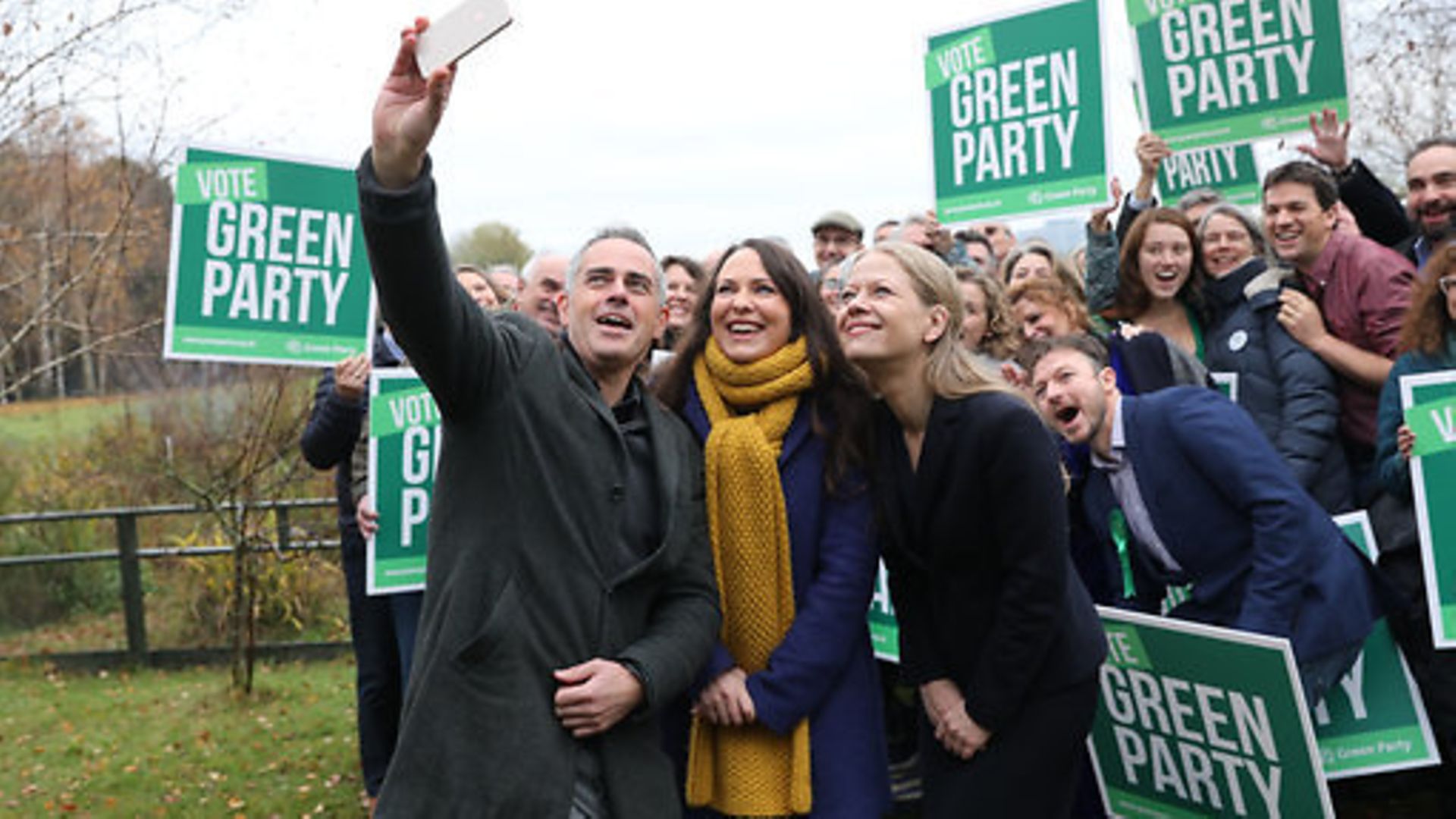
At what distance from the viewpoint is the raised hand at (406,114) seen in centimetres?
235

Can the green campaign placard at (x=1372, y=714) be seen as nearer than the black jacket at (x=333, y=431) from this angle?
Yes

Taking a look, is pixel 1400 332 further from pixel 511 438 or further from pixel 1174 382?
pixel 511 438

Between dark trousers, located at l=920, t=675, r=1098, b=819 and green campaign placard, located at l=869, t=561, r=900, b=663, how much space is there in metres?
1.61

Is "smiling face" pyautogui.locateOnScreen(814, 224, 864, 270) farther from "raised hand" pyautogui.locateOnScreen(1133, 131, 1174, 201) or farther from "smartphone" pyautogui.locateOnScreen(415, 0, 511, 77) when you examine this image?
"smartphone" pyautogui.locateOnScreen(415, 0, 511, 77)

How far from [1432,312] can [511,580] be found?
3464mm

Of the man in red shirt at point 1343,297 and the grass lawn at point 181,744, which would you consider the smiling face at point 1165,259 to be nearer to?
the man in red shirt at point 1343,297

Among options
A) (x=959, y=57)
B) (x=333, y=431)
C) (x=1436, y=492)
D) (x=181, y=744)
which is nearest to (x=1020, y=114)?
(x=959, y=57)

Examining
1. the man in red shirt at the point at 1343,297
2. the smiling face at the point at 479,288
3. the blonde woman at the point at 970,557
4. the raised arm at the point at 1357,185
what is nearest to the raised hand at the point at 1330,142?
the raised arm at the point at 1357,185

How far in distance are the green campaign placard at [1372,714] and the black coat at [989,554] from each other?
4.66 ft

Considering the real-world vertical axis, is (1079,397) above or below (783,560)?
above

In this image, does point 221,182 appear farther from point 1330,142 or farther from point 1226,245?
point 1330,142

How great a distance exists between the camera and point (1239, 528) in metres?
4.08

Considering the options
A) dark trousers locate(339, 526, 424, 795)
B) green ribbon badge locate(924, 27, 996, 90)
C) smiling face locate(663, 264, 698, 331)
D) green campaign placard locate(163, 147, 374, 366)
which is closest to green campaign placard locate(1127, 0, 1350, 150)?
green ribbon badge locate(924, 27, 996, 90)

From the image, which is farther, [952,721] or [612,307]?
[952,721]
